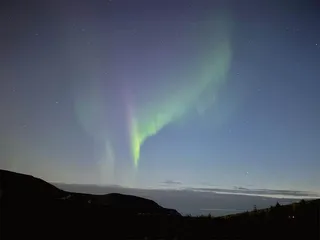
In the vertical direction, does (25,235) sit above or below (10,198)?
below

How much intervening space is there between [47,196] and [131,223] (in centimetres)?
1212

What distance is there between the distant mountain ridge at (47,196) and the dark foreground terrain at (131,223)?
255mm

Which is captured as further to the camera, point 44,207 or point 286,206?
point 286,206

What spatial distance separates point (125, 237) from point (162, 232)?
3.90 m

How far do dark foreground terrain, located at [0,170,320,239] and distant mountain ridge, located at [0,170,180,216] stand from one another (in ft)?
0.84

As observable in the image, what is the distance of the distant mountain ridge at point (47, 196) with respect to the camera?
36619 millimetres

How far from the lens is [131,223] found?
3825 centimetres

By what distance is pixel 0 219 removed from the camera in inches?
1144

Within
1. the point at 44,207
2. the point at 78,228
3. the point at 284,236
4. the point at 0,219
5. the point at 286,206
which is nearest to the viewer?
the point at 0,219

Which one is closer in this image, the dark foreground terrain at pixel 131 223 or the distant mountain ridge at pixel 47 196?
the dark foreground terrain at pixel 131 223

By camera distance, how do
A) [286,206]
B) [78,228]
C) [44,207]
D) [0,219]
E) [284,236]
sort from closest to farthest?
[0,219] → [284,236] → [78,228] → [44,207] → [286,206]

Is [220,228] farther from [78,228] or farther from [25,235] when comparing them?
[25,235]

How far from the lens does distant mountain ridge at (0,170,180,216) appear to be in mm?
36619

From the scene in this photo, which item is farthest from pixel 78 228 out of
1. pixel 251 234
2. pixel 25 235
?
pixel 251 234
